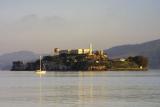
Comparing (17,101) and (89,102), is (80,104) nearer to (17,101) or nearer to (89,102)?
(89,102)

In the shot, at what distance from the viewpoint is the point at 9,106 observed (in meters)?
53.8

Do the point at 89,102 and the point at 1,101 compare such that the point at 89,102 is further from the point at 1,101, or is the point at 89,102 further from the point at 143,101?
the point at 1,101

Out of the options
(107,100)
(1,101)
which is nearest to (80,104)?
(107,100)

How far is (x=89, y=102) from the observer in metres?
57.4

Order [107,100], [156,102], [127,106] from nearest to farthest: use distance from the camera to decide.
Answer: [127,106]
[156,102]
[107,100]

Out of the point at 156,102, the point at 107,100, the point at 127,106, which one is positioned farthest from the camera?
the point at 107,100

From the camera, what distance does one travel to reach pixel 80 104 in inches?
2157

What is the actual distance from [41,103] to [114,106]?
335 inches

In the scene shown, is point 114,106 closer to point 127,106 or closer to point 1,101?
point 127,106

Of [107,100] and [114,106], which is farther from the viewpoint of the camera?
[107,100]

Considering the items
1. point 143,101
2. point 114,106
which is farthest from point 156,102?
point 114,106

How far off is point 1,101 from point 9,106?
577cm

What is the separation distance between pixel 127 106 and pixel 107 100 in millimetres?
7847

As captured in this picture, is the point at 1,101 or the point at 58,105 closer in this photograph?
the point at 58,105
